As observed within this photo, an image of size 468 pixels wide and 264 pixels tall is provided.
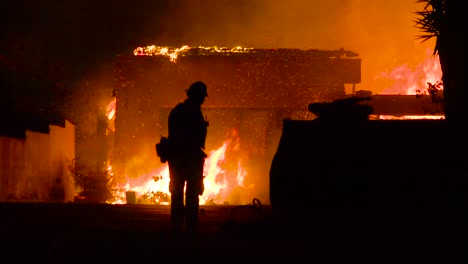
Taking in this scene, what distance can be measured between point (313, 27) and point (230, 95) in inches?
357

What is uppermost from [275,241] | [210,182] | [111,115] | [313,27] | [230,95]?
[313,27]

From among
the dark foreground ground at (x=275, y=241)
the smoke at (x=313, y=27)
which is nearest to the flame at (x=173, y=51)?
the smoke at (x=313, y=27)

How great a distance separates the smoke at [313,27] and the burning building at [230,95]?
4864 mm

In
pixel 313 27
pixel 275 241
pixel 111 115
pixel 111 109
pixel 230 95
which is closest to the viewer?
pixel 275 241

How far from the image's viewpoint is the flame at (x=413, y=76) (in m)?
26.7

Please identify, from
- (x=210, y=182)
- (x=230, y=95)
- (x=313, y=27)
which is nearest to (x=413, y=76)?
(x=313, y=27)

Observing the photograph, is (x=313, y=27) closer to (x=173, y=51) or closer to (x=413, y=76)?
(x=413, y=76)

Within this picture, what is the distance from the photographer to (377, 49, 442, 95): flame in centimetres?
2669

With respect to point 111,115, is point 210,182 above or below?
below

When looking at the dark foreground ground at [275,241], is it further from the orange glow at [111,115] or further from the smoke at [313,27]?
the smoke at [313,27]

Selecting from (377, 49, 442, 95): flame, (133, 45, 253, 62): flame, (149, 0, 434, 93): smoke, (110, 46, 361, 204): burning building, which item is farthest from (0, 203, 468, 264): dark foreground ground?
(149, 0, 434, 93): smoke

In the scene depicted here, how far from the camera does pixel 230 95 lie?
24594mm

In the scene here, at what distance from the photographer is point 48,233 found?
6.26 meters

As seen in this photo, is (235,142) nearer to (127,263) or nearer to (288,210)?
(288,210)
